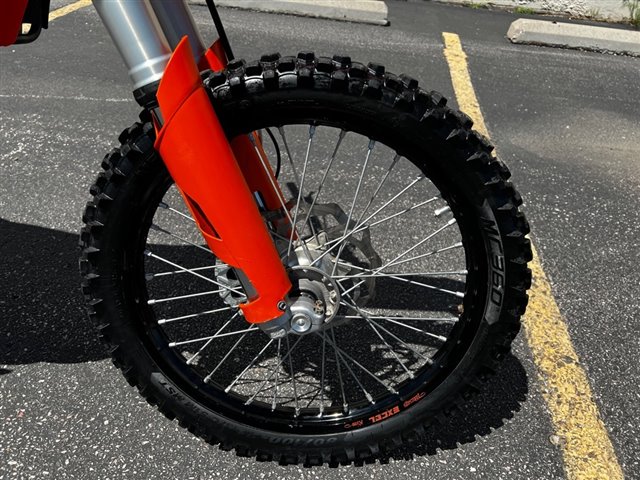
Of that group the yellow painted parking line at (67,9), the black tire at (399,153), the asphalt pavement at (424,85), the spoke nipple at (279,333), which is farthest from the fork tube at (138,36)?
the yellow painted parking line at (67,9)

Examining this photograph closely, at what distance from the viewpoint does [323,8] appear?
16.9ft

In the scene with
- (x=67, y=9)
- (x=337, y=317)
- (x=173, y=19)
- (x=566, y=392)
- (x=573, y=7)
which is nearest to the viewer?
(x=173, y=19)

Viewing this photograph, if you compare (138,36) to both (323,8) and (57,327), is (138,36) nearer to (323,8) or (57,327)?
(57,327)

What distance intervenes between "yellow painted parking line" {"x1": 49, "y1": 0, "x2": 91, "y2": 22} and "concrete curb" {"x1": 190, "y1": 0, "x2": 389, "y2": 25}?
91 centimetres

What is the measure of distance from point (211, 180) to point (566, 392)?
1.36 meters

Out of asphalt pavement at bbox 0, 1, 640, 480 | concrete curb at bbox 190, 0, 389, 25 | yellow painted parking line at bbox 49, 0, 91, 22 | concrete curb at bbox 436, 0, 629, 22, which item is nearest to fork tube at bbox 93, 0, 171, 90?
asphalt pavement at bbox 0, 1, 640, 480

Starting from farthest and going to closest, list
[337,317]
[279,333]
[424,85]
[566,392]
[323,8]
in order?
[323,8], [424,85], [566,392], [337,317], [279,333]

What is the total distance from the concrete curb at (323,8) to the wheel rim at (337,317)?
8.75ft

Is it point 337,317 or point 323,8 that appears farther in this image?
point 323,8

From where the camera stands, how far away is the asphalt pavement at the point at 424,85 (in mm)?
1672

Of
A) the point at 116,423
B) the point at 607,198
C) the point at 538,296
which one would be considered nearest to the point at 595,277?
the point at 538,296

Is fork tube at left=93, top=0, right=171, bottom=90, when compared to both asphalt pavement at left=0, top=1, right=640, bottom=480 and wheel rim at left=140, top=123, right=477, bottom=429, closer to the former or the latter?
wheel rim at left=140, top=123, right=477, bottom=429

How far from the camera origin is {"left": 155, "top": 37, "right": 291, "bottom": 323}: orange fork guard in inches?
47.2

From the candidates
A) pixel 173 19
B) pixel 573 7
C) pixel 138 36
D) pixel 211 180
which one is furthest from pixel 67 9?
pixel 573 7
